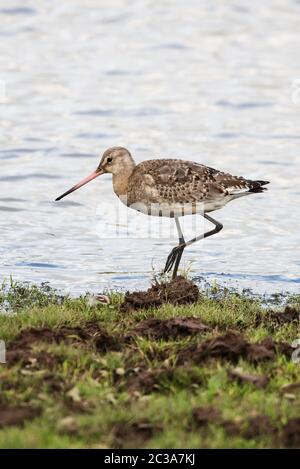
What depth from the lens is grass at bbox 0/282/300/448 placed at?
283 inches

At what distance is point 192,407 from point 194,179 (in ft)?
16.9

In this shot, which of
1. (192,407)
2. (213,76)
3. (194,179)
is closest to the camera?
(192,407)

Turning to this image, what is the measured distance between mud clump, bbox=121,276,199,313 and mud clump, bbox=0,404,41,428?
9.09 ft

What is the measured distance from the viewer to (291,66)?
2341 centimetres

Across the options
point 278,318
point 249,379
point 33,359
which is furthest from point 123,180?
point 249,379

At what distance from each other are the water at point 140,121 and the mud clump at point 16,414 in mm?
4803

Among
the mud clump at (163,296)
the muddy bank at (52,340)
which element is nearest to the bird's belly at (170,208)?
the mud clump at (163,296)

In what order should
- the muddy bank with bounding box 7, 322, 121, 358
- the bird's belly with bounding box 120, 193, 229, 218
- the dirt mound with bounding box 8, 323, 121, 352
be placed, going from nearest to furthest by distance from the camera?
1. the muddy bank with bounding box 7, 322, 121, 358
2. the dirt mound with bounding box 8, 323, 121, 352
3. the bird's belly with bounding box 120, 193, 229, 218

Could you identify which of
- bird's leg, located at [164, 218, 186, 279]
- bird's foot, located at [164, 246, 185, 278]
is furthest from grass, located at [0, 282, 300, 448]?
bird's foot, located at [164, 246, 185, 278]

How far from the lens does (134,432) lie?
23.8ft

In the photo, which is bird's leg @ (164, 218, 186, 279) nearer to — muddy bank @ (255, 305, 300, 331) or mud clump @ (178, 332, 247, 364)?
muddy bank @ (255, 305, 300, 331)

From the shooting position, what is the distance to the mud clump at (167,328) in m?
9.03
